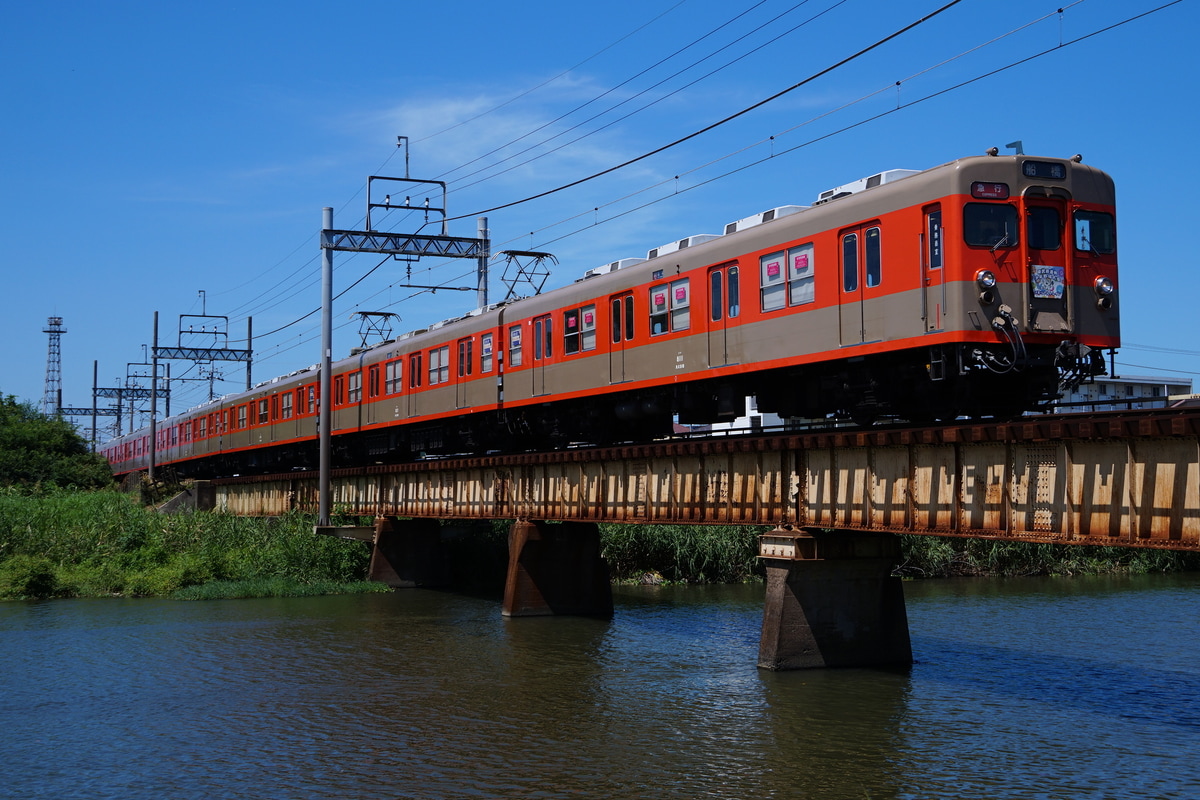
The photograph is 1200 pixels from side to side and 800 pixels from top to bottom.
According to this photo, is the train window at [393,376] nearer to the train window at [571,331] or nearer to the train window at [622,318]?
the train window at [571,331]

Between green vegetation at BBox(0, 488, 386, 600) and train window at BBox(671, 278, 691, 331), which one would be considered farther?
green vegetation at BBox(0, 488, 386, 600)

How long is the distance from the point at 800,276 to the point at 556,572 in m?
13.1

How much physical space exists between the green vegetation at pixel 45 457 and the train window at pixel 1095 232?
55078mm

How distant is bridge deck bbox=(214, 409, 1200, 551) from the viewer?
40.7ft

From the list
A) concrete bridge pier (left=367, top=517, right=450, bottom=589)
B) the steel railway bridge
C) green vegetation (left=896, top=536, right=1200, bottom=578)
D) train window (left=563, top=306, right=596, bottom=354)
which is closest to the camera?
the steel railway bridge

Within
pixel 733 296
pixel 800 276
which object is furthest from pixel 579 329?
pixel 800 276

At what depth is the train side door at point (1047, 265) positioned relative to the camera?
15.6m

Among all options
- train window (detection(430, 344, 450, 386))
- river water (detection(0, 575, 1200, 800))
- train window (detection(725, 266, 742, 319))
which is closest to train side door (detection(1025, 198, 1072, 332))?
train window (detection(725, 266, 742, 319))

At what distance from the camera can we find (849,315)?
17.0 meters

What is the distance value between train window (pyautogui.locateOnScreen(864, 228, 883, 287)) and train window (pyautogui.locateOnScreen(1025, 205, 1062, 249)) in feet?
6.42

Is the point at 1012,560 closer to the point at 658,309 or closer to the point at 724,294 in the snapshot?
the point at 658,309

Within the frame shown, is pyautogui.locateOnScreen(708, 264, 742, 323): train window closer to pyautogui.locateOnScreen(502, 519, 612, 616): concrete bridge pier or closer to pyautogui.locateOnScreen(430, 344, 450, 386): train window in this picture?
pyautogui.locateOnScreen(502, 519, 612, 616): concrete bridge pier

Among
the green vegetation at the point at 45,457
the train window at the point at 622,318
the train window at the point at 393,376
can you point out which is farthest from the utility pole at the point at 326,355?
the green vegetation at the point at 45,457

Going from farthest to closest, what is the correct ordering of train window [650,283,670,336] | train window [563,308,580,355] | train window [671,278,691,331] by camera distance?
train window [563,308,580,355], train window [650,283,670,336], train window [671,278,691,331]
